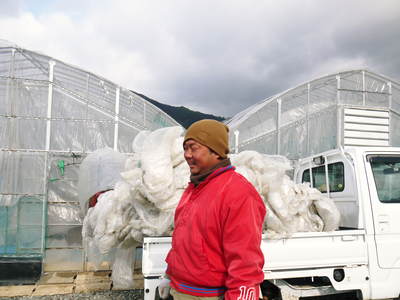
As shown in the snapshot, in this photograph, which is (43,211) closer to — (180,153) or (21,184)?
(21,184)

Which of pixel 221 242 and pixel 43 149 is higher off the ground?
pixel 43 149

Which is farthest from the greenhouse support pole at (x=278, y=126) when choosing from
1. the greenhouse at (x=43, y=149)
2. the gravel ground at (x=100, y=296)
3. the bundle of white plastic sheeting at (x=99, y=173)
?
the gravel ground at (x=100, y=296)

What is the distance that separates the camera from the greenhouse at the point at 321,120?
306 inches

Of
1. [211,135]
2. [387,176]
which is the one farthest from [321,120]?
[211,135]

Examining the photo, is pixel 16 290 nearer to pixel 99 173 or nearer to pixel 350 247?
pixel 99 173

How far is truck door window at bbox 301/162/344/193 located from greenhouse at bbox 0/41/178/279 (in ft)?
13.6

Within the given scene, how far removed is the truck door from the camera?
309 cm

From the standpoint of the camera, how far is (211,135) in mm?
1547

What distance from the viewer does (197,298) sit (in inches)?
58.7

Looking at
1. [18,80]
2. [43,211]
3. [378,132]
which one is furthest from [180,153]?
[378,132]

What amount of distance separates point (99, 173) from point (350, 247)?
3441mm

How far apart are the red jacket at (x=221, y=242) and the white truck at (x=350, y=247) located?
1151mm

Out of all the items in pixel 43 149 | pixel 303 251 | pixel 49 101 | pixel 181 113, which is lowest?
pixel 303 251

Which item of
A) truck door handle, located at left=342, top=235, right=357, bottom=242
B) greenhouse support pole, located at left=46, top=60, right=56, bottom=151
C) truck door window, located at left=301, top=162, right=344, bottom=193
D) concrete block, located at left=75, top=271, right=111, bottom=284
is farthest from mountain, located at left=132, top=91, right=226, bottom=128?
truck door handle, located at left=342, top=235, right=357, bottom=242
